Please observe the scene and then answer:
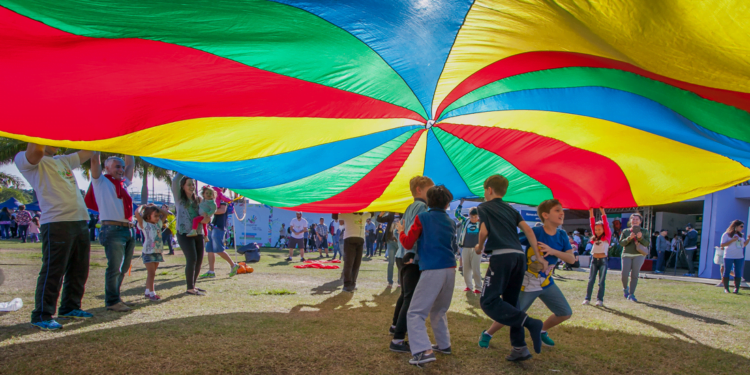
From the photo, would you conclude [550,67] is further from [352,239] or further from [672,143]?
[352,239]

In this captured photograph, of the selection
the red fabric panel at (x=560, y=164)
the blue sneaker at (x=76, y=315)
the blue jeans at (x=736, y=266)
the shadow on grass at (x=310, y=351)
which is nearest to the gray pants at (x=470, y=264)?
the red fabric panel at (x=560, y=164)

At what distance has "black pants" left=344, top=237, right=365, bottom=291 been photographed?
637 cm

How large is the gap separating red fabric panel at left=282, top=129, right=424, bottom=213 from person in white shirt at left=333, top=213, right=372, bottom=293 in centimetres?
26

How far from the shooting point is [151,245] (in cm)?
516

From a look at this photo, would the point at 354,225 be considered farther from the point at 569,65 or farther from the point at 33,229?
the point at 33,229

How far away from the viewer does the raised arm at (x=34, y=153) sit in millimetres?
3387

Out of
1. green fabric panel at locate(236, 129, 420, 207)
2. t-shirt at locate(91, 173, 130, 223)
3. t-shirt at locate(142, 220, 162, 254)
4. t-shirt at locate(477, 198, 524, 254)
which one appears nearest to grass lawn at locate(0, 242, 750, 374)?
t-shirt at locate(142, 220, 162, 254)

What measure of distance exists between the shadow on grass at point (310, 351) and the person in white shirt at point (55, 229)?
30cm

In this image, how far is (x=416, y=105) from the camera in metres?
4.16

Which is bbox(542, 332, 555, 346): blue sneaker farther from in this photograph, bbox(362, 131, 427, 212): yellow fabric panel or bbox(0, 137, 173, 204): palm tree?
bbox(0, 137, 173, 204): palm tree

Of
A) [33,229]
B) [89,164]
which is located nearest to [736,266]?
[33,229]

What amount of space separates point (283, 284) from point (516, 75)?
4.96m

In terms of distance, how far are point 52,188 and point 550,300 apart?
4363mm

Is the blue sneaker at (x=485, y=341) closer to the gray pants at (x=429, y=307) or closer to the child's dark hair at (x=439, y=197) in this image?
the gray pants at (x=429, y=307)
